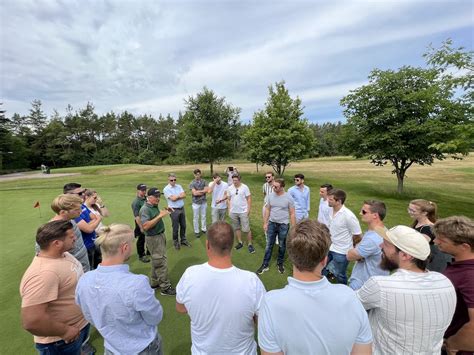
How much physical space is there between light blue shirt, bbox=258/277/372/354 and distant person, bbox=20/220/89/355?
2.10m

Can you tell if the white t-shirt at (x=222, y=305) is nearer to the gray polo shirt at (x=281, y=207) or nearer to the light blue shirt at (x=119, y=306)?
the light blue shirt at (x=119, y=306)

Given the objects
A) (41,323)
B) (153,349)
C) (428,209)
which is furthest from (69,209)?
(428,209)

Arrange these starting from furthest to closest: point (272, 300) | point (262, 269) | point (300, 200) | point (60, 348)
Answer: point (300, 200), point (262, 269), point (60, 348), point (272, 300)

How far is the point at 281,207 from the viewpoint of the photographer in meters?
5.62

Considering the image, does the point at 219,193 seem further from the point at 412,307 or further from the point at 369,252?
the point at 412,307

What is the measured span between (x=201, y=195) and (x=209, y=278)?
581 cm

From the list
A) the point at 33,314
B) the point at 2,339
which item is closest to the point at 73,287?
the point at 33,314

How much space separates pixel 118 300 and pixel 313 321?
160 cm

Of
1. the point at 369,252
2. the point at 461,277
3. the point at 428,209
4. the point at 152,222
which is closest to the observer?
the point at 461,277

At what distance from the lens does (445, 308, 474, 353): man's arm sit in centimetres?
212

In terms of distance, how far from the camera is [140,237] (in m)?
6.33

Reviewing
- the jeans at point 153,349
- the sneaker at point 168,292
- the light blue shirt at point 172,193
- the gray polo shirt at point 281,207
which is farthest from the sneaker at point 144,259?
the jeans at point 153,349

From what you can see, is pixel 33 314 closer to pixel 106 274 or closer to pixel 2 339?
pixel 106 274

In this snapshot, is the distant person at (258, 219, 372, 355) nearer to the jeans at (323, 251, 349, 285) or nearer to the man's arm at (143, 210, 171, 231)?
the jeans at (323, 251, 349, 285)
